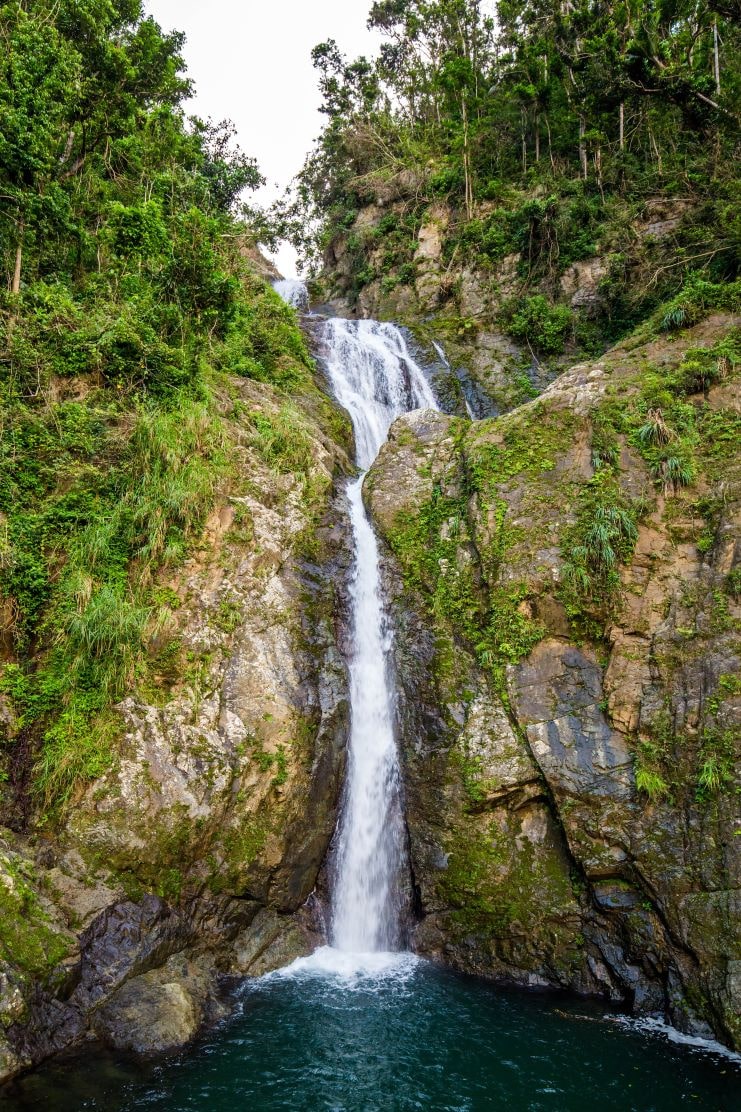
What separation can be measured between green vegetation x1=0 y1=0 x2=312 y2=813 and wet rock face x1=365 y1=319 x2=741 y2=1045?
4240mm

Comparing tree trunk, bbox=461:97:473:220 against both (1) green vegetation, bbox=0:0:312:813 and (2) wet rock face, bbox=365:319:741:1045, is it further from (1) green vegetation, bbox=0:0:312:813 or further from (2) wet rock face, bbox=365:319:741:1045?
(2) wet rock face, bbox=365:319:741:1045

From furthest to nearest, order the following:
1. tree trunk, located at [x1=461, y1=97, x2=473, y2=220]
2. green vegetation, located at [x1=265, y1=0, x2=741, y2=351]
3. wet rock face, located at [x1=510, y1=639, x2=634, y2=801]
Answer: tree trunk, located at [x1=461, y1=97, x2=473, y2=220], green vegetation, located at [x1=265, y1=0, x2=741, y2=351], wet rock face, located at [x1=510, y1=639, x2=634, y2=801]

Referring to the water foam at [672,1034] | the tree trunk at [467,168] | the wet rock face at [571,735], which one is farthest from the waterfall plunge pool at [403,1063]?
the tree trunk at [467,168]

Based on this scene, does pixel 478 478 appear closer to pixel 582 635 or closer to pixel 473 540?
pixel 473 540

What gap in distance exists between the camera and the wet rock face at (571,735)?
6.85 m

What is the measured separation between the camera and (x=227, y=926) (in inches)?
291

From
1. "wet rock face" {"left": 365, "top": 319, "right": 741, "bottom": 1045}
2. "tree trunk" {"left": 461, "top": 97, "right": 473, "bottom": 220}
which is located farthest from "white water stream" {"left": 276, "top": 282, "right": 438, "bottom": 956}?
"tree trunk" {"left": 461, "top": 97, "right": 473, "bottom": 220}

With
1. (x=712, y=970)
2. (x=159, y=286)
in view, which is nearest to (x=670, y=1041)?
(x=712, y=970)

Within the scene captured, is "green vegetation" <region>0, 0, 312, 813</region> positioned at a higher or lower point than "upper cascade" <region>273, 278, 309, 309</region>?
lower

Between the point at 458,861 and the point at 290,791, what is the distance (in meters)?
2.49

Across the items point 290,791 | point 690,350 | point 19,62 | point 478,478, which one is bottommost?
point 290,791

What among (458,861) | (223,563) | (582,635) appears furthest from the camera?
(223,563)

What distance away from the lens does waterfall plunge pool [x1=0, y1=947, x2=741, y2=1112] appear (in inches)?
209

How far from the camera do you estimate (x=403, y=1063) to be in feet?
19.4
